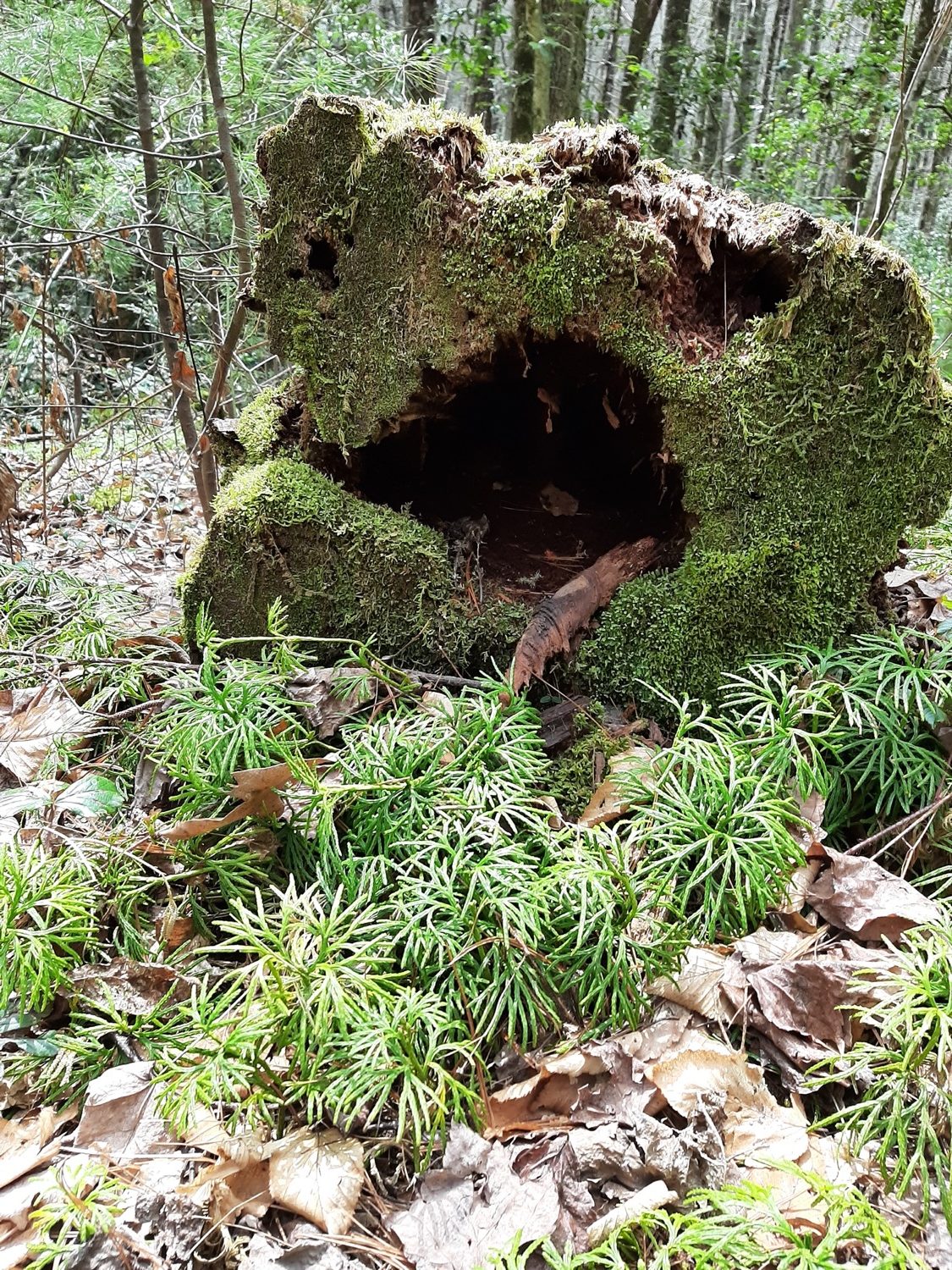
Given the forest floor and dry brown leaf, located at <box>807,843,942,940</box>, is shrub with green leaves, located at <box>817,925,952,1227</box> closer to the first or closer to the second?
the forest floor

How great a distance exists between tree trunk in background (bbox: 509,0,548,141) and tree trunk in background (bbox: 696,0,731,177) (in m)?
3.01

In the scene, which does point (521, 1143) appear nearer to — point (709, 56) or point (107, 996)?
point (107, 996)

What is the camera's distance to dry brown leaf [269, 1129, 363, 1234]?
1.51 meters

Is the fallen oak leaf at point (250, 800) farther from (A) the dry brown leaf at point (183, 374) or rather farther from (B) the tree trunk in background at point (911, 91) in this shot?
(B) the tree trunk in background at point (911, 91)

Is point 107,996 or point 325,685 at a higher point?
point 325,685

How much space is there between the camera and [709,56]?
1191 cm

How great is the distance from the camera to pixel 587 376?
2.94 meters

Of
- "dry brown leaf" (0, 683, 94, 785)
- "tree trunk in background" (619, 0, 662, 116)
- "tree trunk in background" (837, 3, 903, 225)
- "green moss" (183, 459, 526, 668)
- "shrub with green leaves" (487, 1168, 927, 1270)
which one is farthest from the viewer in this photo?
"tree trunk in background" (619, 0, 662, 116)

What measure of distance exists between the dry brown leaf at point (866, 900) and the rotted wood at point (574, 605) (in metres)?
1.05

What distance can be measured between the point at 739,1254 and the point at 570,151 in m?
2.91

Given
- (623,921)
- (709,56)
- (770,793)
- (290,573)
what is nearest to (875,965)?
(770,793)

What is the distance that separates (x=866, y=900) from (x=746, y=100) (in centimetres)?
1498

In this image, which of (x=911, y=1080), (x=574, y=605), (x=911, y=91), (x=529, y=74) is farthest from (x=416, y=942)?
(x=529, y=74)

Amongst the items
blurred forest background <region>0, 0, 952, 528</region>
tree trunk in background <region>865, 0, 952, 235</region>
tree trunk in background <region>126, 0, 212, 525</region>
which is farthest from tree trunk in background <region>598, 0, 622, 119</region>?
tree trunk in background <region>126, 0, 212, 525</region>
